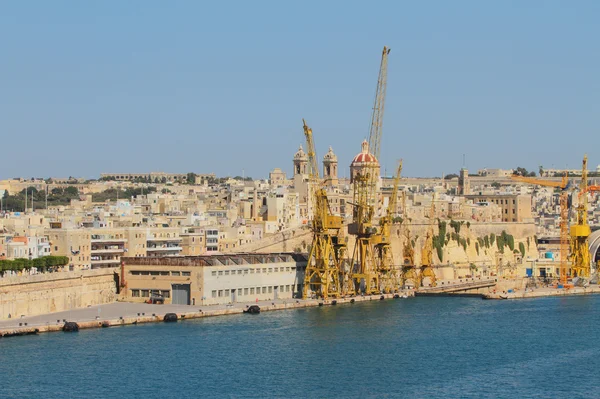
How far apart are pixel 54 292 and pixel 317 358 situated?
37.4 ft

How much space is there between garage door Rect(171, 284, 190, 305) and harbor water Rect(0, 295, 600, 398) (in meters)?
3.16

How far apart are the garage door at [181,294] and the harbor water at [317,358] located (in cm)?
316

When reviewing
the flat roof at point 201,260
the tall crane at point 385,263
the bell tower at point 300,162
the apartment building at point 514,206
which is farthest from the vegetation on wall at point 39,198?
the flat roof at point 201,260

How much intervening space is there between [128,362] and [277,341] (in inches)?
225

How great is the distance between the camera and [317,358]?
35.2 m

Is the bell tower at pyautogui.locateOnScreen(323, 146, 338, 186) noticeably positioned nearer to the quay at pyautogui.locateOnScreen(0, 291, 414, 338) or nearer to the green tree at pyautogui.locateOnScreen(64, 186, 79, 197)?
the green tree at pyautogui.locateOnScreen(64, 186, 79, 197)

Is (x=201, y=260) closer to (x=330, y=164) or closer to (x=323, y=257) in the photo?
(x=323, y=257)

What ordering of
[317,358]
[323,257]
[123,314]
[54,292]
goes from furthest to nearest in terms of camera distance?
1. [323,257]
2. [54,292]
3. [123,314]
4. [317,358]

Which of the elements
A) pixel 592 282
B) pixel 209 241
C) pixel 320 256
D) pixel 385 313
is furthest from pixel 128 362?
pixel 592 282

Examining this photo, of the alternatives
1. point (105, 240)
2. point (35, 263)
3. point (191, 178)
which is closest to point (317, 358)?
point (35, 263)

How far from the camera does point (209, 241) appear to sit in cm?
5694

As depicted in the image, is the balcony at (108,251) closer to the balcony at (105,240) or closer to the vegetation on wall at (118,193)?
the balcony at (105,240)

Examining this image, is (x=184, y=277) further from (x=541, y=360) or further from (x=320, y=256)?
(x=541, y=360)

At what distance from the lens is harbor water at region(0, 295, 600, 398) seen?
3075cm
